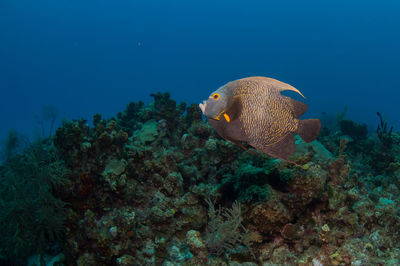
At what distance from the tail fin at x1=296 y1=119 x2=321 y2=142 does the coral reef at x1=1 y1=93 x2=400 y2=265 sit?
1.71 m

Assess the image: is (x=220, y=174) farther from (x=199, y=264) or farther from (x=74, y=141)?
(x=74, y=141)

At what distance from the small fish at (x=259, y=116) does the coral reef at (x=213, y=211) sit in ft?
5.66

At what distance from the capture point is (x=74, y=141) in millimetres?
4508


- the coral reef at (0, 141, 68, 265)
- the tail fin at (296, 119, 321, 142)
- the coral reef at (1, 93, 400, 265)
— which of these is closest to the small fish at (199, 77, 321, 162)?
the tail fin at (296, 119, 321, 142)

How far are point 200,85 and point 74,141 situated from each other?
13619 cm

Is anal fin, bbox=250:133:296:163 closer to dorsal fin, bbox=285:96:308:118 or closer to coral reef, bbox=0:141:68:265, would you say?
dorsal fin, bbox=285:96:308:118

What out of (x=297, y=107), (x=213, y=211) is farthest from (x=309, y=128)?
(x=213, y=211)

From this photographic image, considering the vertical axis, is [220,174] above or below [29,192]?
below

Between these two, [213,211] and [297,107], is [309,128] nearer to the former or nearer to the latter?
[297,107]

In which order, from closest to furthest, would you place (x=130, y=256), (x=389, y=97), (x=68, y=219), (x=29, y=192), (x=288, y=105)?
(x=288, y=105) < (x=130, y=256) < (x=68, y=219) < (x=29, y=192) < (x=389, y=97)

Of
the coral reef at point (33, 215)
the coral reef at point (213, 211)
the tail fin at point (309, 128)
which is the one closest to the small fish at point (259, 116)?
the tail fin at point (309, 128)

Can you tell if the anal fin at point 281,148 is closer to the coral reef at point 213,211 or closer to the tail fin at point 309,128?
the tail fin at point 309,128

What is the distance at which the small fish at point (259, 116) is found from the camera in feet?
6.57

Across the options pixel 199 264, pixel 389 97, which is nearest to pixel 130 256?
pixel 199 264
